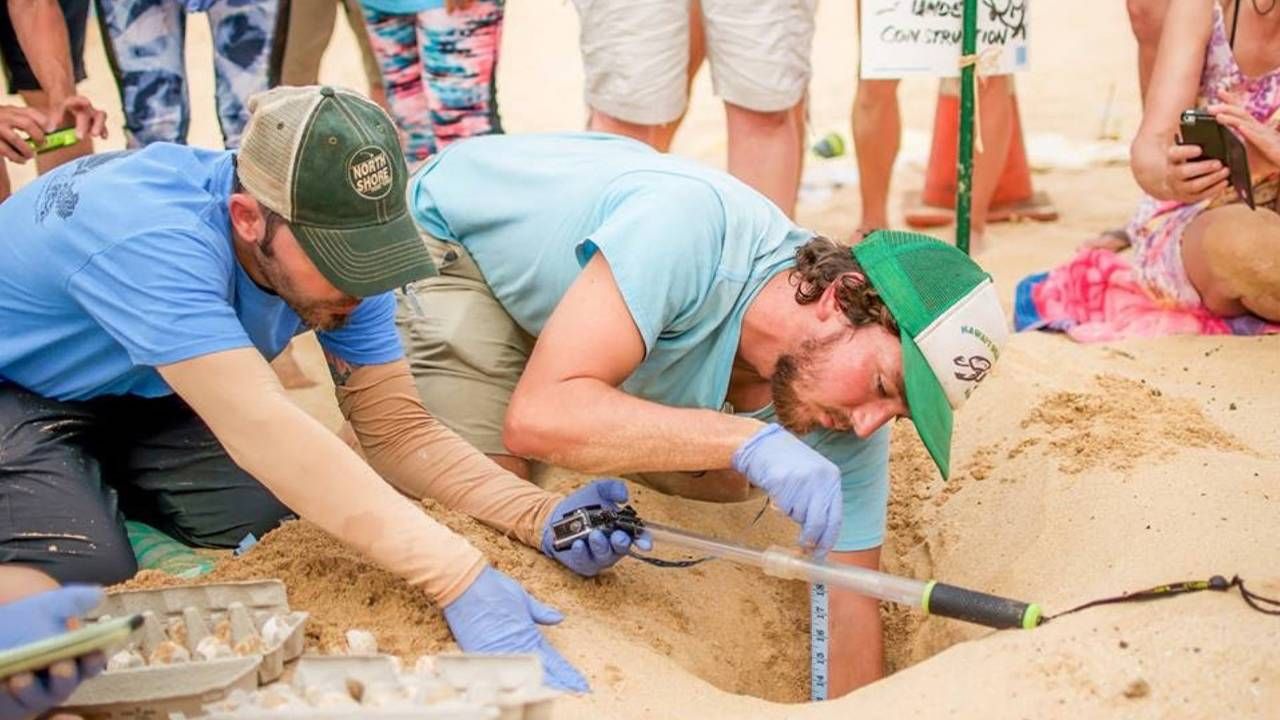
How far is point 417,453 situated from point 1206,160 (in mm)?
1797

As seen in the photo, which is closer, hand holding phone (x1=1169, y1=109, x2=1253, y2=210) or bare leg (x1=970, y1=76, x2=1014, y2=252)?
hand holding phone (x1=1169, y1=109, x2=1253, y2=210)

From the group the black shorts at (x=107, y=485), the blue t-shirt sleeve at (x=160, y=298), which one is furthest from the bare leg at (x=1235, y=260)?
the blue t-shirt sleeve at (x=160, y=298)

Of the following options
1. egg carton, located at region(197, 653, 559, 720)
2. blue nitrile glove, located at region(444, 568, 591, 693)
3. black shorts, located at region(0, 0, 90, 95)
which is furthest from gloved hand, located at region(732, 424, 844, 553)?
black shorts, located at region(0, 0, 90, 95)

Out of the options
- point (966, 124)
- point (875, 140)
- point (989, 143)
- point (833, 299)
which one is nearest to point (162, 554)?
point (833, 299)

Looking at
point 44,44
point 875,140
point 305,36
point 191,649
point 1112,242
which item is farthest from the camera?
point 875,140

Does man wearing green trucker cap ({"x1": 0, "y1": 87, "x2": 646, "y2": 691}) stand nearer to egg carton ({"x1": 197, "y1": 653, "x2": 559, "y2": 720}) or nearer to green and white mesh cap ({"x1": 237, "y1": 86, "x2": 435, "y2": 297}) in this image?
green and white mesh cap ({"x1": 237, "y1": 86, "x2": 435, "y2": 297})

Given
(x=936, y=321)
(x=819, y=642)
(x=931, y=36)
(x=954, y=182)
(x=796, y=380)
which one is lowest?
(x=954, y=182)

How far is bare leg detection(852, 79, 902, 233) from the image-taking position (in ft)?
13.7

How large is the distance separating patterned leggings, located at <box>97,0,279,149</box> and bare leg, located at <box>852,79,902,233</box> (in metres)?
1.73

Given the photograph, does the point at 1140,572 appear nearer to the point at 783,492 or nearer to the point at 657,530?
the point at 783,492

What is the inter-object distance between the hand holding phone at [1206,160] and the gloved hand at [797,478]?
1.40 m

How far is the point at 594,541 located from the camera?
2.23 meters

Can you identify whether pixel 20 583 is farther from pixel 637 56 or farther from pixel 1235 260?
pixel 1235 260

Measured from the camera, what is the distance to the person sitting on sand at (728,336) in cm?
215
